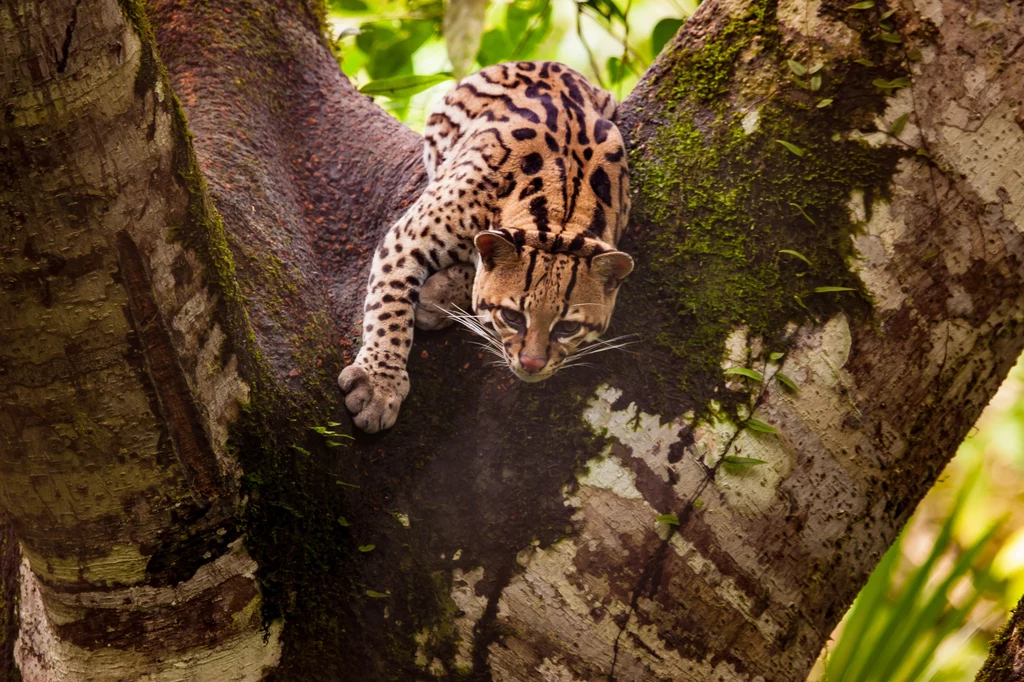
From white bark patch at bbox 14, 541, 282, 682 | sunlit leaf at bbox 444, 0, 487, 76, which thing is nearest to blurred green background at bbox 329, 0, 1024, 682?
sunlit leaf at bbox 444, 0, 487, 76

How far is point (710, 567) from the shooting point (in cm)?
254

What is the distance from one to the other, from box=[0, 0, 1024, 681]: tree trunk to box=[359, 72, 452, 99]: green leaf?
1.76 metres

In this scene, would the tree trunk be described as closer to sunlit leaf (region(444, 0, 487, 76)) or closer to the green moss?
the green moss

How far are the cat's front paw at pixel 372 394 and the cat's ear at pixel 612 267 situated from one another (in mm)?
805

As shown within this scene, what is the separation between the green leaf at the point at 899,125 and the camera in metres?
2.73

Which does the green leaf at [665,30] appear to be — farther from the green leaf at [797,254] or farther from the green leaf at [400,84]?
the green leaf at [797,254]

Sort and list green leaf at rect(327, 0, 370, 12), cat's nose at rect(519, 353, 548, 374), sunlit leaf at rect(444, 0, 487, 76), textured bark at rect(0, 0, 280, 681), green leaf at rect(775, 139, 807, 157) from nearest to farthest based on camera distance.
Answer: textured bark at rect(0, 0, 280, 681)
green leaf at rect(775, 139, 807, 157)
cat's nose at rect(519, 353, 548, 374)
sunlit leaf at rect(444, 0, 487, 76)
green leaf at rect(327, 0, 370, 12)

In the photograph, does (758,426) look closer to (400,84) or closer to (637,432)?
(637,432)

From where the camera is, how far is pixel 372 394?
9.51 feet

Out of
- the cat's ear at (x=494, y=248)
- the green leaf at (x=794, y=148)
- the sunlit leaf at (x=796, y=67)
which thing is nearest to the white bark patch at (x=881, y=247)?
the green leaf at (x=794, y=148)

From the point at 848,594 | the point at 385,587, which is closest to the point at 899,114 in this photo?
the point at 848,594

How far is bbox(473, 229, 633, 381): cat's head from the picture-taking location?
10.5 feet

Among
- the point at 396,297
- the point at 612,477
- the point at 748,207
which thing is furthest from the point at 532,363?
the point at 748,207

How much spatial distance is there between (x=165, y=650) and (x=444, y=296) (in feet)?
5.64
